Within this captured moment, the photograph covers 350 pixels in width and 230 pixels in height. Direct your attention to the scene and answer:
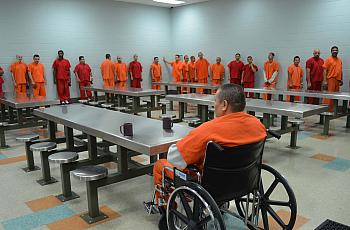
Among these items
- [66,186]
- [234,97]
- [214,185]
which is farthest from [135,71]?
[214,185]

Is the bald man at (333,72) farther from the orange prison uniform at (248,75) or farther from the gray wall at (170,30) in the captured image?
the orange prison uniform at (248,75)

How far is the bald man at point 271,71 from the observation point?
365 inches

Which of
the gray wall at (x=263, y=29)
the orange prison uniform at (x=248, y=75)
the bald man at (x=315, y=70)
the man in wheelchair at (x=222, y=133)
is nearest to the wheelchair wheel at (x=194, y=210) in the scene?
the man in wheelchair at (x=222, y=133)

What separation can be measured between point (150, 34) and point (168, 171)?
10.7 meters

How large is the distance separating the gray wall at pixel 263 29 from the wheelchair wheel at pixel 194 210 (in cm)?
759

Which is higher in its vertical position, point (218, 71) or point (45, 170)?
point (218, 71)

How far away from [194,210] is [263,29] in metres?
8.85

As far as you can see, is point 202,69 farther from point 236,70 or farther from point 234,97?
point 234,97

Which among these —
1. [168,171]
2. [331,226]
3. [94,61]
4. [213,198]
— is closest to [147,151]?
[168,171]

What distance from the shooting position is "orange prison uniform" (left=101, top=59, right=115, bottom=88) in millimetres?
10633

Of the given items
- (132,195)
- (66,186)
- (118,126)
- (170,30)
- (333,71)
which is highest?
(170,30)

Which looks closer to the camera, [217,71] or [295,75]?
[295,75]

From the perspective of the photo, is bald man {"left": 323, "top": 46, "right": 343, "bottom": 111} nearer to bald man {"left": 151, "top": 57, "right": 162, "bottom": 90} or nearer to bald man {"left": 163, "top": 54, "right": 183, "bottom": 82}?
bald man {"left": 163, "top": 54, "right": 183, "bottom": 82}

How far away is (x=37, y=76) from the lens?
30.3 ft
